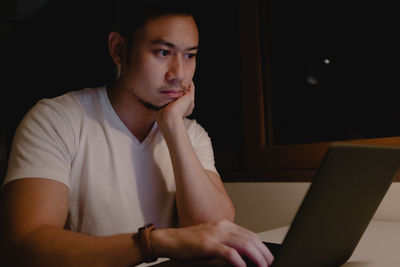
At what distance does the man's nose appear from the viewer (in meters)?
1.13

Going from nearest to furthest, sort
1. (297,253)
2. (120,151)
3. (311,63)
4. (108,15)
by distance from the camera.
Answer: (297,253)
(120,151)
(311,63)
(108,15)

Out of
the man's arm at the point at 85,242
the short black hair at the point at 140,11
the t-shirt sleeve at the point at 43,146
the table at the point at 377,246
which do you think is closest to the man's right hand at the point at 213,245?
the man's arm at the point at 85,242

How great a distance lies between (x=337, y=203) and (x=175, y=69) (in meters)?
0.72

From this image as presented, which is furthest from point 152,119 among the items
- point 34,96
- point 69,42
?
point 34,96

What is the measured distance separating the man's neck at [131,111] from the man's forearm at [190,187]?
0.45 feet

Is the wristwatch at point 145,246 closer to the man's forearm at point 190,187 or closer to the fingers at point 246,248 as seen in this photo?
the fingers at point 246,248

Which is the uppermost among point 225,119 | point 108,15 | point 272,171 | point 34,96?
point 108,15

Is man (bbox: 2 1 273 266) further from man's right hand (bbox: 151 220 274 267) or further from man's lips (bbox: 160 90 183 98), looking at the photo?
man's right hand (bbox: 151 220 274 267)

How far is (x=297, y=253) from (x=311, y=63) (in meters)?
1.18

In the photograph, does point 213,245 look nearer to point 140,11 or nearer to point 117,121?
point 117,121

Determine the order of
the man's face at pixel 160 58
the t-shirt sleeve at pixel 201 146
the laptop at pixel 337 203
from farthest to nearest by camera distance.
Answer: the t-shirt sleeve at pixel 201 146
the man's face at pixel 160 58
the laptop at pixel 337 203

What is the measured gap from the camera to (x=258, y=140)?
5.55ft

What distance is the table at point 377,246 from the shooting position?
688mm

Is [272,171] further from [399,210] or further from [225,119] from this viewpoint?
[399,210]
